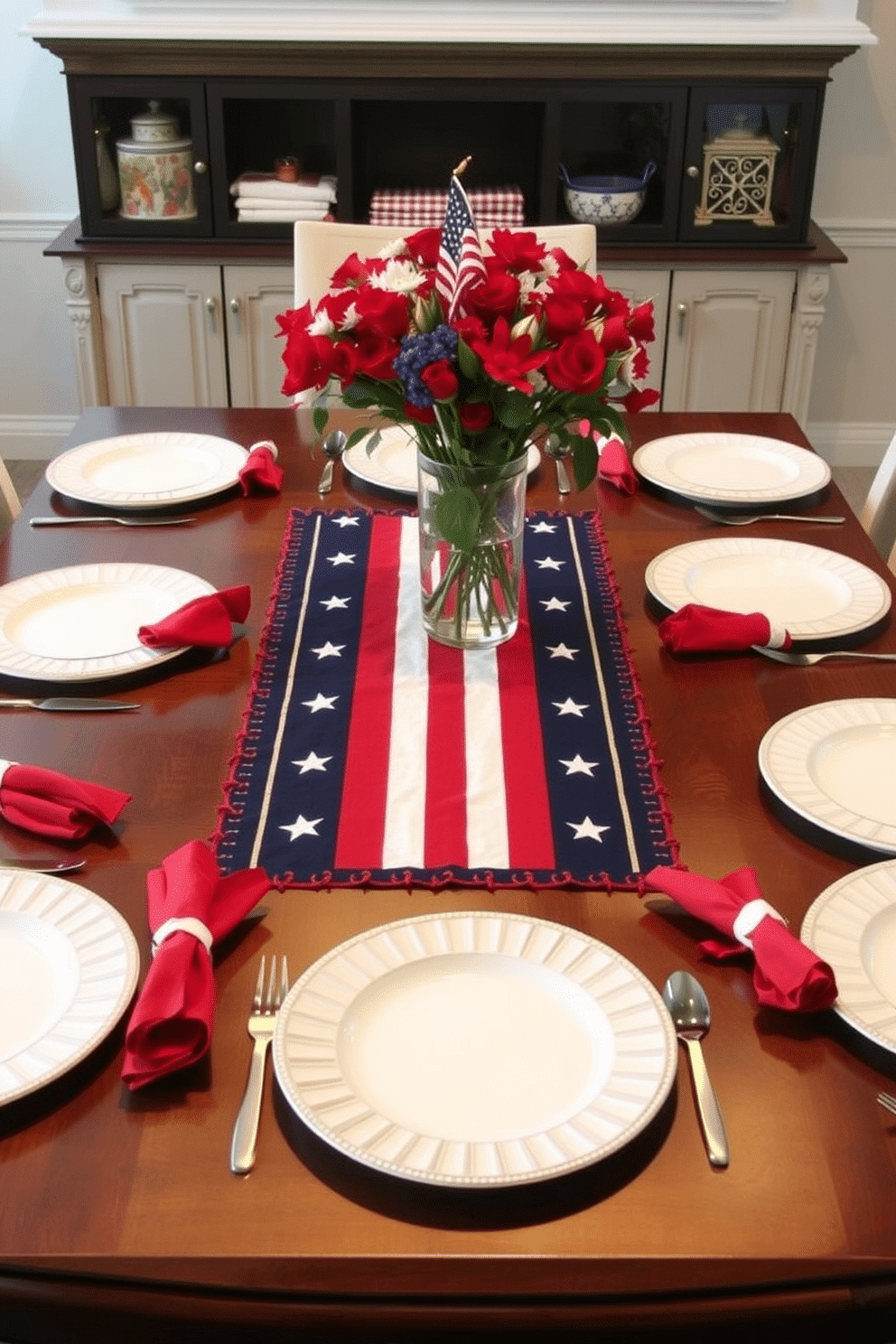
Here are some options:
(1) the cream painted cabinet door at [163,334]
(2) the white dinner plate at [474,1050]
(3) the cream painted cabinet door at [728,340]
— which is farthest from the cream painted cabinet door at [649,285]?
(2) the white dinner plate at [474,1050]

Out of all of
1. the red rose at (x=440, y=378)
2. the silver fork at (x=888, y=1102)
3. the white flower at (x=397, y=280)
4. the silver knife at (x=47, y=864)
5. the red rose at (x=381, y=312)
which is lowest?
the silver knife at (x=47, y=864)

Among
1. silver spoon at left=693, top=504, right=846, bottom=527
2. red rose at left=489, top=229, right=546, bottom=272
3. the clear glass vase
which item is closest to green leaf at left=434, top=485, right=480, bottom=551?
the clear glass vase

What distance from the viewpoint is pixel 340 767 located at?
132cm

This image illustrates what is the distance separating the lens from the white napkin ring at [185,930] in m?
1.02

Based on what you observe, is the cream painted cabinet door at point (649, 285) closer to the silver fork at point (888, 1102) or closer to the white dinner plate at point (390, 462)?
the white dinner plate at point (390, 462)

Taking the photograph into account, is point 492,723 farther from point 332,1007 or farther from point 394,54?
point 394,54

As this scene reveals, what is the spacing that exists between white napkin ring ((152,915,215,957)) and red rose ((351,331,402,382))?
56 centimetres

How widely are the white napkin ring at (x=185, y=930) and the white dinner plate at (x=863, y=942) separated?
0.44 meters

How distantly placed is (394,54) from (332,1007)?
2.76 metres

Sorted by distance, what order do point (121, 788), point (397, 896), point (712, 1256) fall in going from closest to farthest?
point (712, 1256) → point (397, 896) → point (121, 788)

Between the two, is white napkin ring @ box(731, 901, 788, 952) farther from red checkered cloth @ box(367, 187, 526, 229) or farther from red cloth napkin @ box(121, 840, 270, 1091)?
red checkered cloth @ box(367, 187, 526, 229)

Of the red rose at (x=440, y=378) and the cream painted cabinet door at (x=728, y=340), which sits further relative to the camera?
the cream painted cabinet door at (x=728, y=340)

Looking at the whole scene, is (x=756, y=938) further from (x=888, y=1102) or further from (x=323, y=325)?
(x=323, y=325)

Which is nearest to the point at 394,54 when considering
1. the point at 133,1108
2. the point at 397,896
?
the point at 397,896
